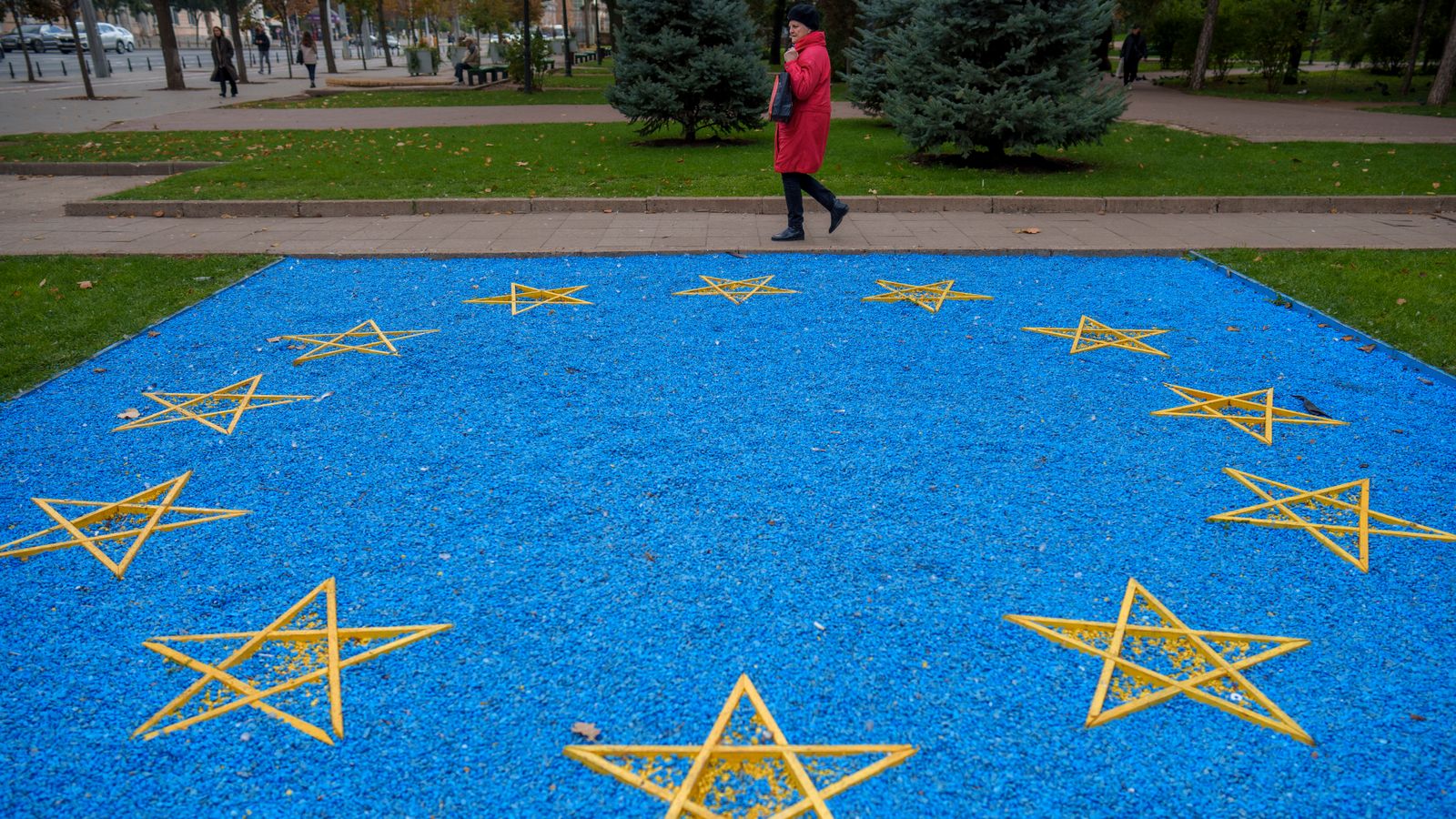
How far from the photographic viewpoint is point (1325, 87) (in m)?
29.8

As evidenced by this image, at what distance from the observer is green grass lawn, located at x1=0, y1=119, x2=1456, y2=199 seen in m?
11.6

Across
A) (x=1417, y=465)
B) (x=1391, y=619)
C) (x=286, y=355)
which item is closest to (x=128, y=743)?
(x=286, y=355)

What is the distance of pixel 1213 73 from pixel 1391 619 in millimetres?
40219

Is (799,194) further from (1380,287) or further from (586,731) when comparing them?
(586,731)

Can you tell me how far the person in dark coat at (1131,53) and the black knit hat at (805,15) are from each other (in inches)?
1069

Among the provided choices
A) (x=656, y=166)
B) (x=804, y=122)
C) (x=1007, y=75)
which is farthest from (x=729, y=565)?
(x=656, y=166)

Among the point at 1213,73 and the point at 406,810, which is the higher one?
the point at 1213,73

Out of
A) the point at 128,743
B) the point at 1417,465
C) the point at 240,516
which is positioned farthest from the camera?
the point at 1417,465

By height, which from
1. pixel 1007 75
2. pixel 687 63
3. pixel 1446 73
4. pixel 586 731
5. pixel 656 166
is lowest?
pixel 586 731

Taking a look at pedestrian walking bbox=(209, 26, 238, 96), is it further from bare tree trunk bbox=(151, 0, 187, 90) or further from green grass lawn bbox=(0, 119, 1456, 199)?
green grass lawn bbox=(0, 119, 1456, 199)

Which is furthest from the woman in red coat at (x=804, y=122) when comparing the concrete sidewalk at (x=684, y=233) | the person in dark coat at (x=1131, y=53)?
the person in dark coat at (x=1131, y=53)

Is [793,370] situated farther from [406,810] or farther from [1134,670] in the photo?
[406,810]

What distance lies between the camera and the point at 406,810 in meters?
2.51

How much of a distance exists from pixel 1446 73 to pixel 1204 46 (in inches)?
318
